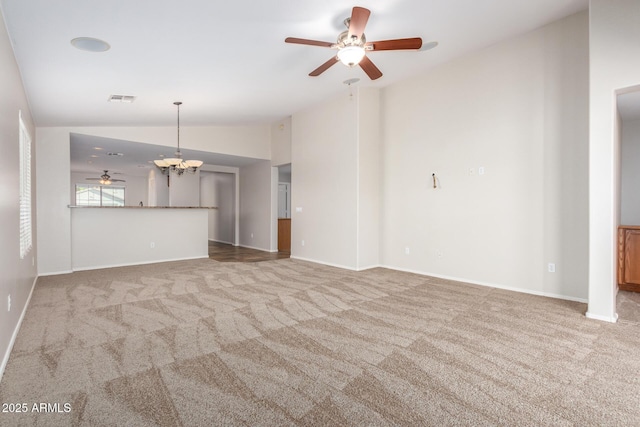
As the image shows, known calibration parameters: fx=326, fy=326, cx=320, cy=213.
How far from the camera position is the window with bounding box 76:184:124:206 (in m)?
13.1

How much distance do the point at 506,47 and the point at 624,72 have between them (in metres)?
1.69

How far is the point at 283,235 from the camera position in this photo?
8930 mm

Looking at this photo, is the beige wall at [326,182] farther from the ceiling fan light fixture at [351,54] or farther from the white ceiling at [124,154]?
the ceiling fan light fixture at [351,54]

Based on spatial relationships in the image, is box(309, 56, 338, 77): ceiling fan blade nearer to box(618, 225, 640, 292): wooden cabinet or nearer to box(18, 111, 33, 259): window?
box(18, 111, 33, 259): window

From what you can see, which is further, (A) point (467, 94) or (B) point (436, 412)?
(A) point (467, 94)

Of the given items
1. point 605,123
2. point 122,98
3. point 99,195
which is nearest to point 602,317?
point 605,123

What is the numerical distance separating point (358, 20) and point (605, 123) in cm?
262

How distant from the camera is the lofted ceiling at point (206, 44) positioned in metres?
2.64

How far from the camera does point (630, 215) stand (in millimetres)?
5113

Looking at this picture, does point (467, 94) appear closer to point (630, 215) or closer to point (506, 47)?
point (506, 47)

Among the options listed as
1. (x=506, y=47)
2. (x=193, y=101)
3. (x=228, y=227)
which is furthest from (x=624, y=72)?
(x=228, y=227)

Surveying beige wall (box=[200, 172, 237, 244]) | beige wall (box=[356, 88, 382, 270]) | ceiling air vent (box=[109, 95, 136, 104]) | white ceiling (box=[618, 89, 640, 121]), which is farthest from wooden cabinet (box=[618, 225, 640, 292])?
beige wall (box=[200, 172, 237, 244])

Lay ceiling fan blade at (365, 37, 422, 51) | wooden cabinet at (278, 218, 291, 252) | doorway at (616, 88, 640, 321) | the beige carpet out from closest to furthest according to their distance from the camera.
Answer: the beige carpet → ceiling fan blade at (365, 37, 422, 51) → doorway at (616, 88, 640, 321) → wooden cabinet at (278, 218, 291, 252)

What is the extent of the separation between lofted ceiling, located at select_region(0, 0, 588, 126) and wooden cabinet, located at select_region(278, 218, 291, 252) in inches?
160
